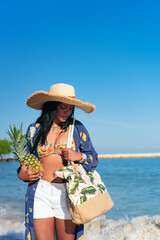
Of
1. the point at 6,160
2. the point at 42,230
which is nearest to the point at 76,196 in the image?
the point at 42,230

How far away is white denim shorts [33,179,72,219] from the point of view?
2342 millimetres

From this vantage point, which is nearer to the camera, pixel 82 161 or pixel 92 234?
pixel 82 161

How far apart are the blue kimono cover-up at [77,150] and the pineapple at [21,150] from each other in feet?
0.38

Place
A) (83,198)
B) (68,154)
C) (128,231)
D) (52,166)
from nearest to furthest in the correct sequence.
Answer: (83,198) → (68,154) → (52,166) → (128,231)

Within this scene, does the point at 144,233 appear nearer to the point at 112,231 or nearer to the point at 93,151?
the point at 112,231

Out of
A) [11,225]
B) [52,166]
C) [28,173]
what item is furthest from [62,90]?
[11,225]

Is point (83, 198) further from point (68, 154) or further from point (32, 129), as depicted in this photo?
point (32, 129)

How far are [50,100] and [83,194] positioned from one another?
2.95ft

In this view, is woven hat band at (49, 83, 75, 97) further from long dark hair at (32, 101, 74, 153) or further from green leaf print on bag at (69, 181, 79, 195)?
green leaf print on bag at (69, 181, 79, 195)

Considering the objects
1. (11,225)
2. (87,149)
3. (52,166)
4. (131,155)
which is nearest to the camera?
(52,166)

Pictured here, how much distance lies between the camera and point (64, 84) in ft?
8.30

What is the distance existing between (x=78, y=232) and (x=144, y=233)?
274 cm

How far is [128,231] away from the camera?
4.79 m

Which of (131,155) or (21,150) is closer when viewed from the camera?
(21,150)
